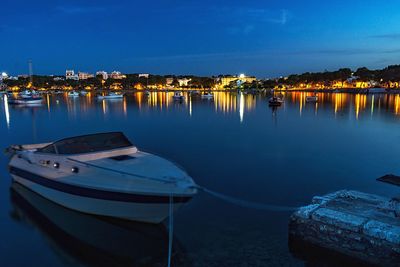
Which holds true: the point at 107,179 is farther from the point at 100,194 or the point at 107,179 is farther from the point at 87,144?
the point at 87,144

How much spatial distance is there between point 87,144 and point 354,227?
1013 cm

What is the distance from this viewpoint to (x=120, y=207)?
10797 millimetres

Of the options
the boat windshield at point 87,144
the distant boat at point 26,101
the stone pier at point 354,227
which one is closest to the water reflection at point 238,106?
the distant boat at point 26,101

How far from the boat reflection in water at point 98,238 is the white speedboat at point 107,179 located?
1.44 feet

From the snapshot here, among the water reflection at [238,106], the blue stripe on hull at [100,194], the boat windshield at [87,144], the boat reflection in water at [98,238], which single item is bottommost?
the boat reflection in water at [98,238]

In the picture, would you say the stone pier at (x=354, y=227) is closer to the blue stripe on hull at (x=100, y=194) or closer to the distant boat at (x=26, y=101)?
the blue stripe on hull at (x=100, y=194)

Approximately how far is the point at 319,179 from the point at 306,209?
8.30 m

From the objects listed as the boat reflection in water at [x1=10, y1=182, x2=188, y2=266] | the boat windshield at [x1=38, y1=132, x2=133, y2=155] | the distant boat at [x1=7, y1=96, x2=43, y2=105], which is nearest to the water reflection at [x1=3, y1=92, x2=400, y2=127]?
the distant boat at [x1=7, y1=96, x2=43, y2=105]

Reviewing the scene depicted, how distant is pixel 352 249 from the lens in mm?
8852

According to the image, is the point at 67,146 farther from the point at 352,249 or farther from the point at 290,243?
the point at 352,249

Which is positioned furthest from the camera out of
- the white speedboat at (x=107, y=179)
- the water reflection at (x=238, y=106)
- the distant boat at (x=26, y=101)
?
the distant boat at (x=26, y=101)

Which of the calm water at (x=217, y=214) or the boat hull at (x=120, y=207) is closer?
the calm water at (x=217, y=214)

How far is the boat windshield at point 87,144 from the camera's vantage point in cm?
1294

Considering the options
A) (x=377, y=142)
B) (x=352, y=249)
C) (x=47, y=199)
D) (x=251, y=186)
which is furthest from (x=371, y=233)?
(x=377, y=142)
